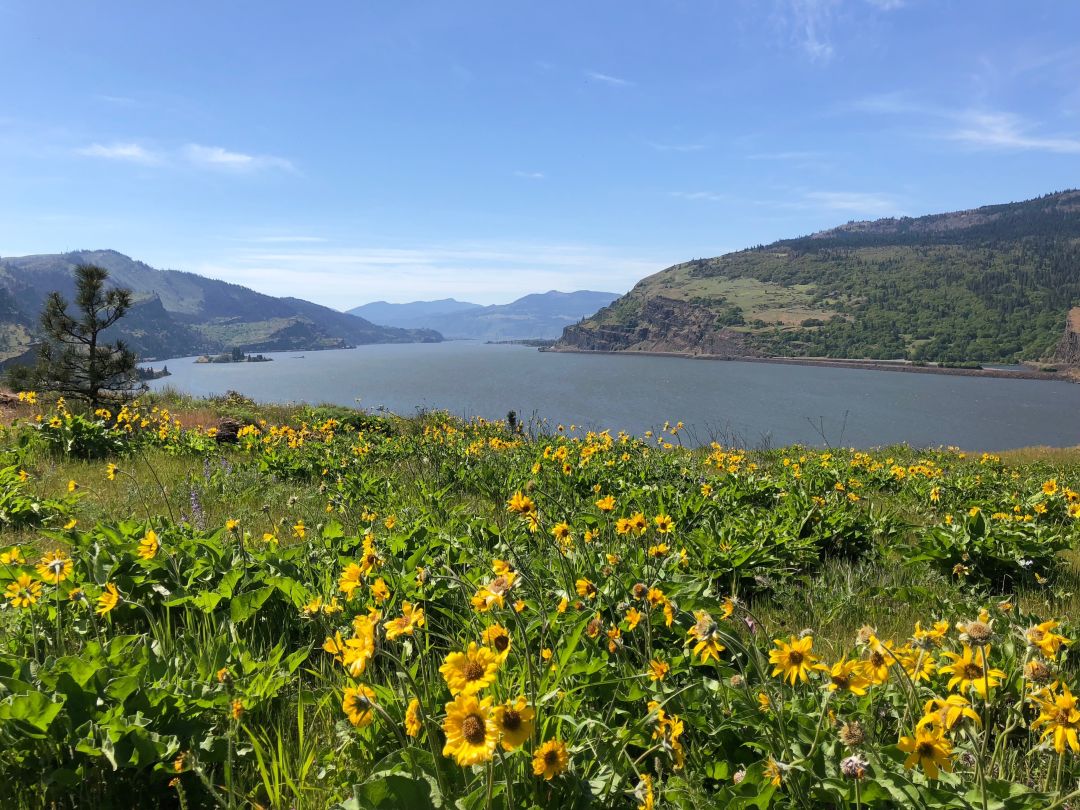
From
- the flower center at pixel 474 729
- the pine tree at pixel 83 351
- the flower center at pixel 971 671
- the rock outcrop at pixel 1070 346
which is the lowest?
the flower center at pixel 971 671

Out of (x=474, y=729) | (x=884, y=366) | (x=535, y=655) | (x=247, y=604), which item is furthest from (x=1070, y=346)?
(x=474, y=729)

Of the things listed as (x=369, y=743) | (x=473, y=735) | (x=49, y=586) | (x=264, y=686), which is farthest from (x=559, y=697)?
(x=49, y=586)

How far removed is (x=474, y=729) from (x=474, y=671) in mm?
183

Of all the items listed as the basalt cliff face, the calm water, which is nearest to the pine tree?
the calm water

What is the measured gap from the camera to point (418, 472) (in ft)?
24.8

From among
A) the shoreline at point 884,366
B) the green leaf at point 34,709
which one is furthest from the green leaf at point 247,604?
the shoreline at point 884,366

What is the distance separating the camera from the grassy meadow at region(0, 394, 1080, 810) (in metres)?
1.67

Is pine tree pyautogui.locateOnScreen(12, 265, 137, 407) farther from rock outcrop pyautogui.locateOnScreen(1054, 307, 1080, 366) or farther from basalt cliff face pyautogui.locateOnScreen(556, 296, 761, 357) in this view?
rock outcrop pyautogui.locateOnScreen(1054, 307, 1080, 366)

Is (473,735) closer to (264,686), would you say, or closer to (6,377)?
(264,686)

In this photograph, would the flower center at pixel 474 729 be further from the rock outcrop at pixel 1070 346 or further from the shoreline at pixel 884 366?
the rock outcrop at pixel 1070 346

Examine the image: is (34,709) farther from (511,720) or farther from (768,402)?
(768,402)

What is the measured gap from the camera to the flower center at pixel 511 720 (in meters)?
1.29

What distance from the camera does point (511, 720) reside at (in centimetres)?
129

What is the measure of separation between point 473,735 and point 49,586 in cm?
299
